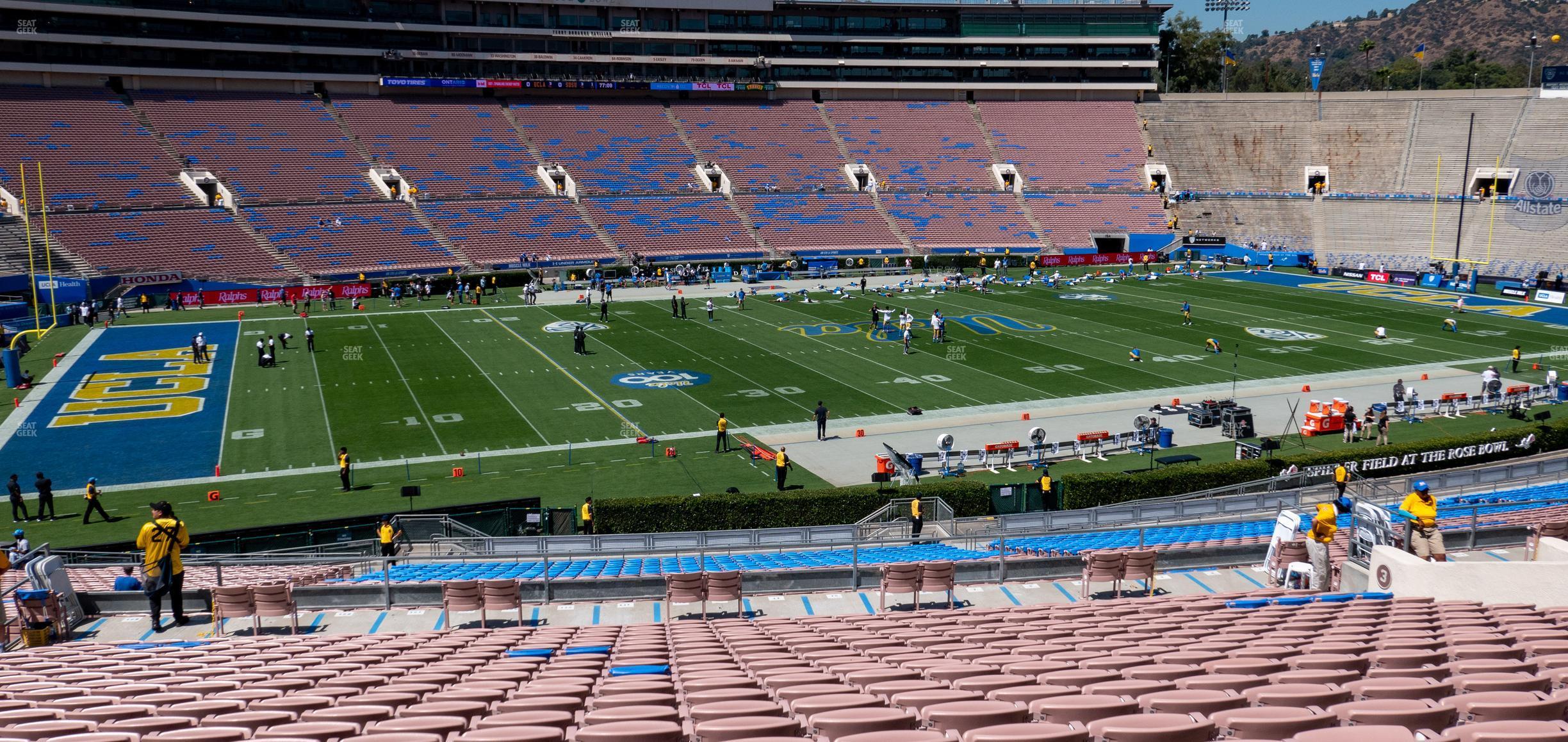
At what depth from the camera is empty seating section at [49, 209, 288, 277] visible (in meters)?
57.5

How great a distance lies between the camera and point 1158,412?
34781 mm

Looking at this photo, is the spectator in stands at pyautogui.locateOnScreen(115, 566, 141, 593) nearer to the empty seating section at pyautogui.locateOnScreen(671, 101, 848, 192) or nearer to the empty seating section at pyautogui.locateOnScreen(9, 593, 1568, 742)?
the empty seating section at pyautogui.locateOnScreen(9, 593, 1568, 742)

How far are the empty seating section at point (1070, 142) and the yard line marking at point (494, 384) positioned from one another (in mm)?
45138

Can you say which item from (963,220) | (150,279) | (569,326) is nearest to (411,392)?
(569,326)

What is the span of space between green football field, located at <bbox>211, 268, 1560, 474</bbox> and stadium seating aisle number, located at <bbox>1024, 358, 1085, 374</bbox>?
10 centimetres

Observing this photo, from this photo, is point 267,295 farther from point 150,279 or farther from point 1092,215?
point 1092,215

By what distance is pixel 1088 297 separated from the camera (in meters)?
58.9

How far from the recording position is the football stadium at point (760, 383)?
7.85 meters

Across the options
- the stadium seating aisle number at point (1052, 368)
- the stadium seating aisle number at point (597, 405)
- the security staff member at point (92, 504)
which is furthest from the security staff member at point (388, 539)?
the stadium seating aisle number at point (1052, 368)

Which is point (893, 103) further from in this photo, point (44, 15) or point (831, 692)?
point (831, 692)

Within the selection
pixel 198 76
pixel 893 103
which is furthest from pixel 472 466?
pixel 893 103

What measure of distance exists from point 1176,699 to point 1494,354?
45256 mm

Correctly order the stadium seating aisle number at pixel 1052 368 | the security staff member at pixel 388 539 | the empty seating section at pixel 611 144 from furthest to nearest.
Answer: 1. the empty seating section at pixel 611 144
2. the stadium seating aisle number at pixel 1052 368
3. the security staff member at pixel 388 539

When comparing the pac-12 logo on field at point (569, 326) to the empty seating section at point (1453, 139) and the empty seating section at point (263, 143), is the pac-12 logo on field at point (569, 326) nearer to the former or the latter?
the empty seating section at point (263, 143)
